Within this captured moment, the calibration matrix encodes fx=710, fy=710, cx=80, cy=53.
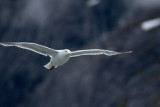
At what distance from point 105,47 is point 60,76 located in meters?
10.5

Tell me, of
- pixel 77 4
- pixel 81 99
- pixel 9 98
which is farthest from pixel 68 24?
pixel 81 99

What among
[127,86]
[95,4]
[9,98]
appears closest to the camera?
[127,86]

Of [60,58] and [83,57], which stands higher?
[83,57]

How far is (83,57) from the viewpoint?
5138 inches

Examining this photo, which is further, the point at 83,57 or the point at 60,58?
the point at 83,57

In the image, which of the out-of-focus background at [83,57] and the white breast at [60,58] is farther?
the out-of-focus background at [83,57]

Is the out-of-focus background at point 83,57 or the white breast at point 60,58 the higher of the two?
the out-of-focus background at point 83,57

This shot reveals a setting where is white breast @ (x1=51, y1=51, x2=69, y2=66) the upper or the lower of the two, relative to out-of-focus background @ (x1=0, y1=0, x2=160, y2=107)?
lower

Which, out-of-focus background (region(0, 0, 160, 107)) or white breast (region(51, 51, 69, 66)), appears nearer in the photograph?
white breast (region(51, 51, 69, 66))

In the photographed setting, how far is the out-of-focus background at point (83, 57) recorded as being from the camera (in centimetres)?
11481

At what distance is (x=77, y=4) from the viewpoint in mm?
162500

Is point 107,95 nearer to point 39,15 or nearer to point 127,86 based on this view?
point 127,86

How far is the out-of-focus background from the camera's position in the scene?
114812 mm

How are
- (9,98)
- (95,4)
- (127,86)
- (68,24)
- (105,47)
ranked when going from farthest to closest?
(95,4) < (68,24) < (9,98) < (105,47) < (127,86)
